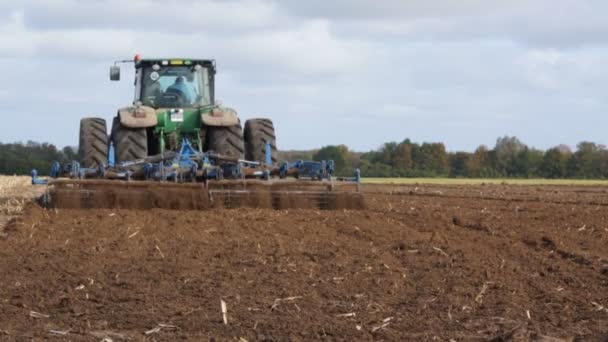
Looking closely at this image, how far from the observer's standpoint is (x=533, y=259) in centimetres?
948

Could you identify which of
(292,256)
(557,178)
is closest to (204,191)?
(292,256)

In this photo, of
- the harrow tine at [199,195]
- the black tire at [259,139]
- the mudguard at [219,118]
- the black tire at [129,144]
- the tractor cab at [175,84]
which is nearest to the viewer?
the harrow tine at [199,195]

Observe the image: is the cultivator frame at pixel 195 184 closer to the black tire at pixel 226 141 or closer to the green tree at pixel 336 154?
the black tire at pixel 226 141

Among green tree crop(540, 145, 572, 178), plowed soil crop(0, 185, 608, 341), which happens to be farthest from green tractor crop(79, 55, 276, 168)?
green tree crop(540, 145, 572, 178)

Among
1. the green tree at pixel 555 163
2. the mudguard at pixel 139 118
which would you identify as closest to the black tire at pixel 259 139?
the mudguard at pixel 139 118

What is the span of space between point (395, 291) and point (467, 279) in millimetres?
874

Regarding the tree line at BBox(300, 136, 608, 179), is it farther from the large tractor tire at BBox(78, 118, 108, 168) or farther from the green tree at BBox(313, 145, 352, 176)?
the large tractor tire at BBox(78, 118, 108, 168)

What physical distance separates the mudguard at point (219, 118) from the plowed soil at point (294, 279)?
107 inches

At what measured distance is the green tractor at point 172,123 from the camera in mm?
15680

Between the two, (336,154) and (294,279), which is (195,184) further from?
(336,154)

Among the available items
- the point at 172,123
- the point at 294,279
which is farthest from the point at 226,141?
the point at 294,279

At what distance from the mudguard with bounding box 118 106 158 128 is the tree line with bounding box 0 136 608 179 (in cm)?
3278

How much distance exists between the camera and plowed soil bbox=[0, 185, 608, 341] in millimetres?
6172

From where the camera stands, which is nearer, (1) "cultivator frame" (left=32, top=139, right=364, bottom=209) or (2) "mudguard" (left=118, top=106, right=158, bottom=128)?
(1) "cultivator frame" (left=32, top=139, right=364, bottom=209)
